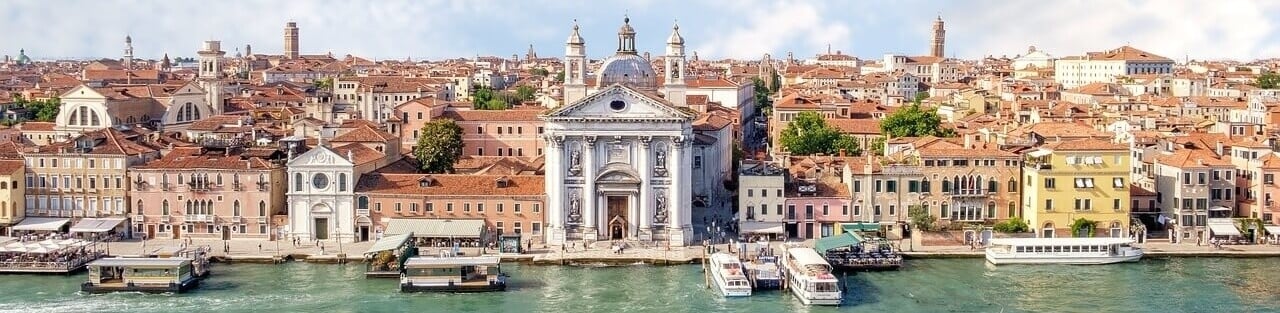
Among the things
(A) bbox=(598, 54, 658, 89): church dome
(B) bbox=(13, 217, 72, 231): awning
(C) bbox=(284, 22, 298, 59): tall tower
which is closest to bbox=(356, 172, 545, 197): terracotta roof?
(A) bbox=(598, 54, 658, 89): church dome

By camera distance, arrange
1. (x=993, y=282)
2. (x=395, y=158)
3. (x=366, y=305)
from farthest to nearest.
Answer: (x=395, y=158) → (x=993, y=282) → (x=366, y=305)

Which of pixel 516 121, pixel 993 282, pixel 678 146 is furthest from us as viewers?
pixel 516 121

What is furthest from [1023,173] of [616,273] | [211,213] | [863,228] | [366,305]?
[211,213]

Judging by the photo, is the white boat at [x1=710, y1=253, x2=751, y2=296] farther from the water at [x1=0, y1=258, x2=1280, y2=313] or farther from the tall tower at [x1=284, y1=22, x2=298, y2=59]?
the tall tower at [x1=284, y1=22, x2=298, y2=59]

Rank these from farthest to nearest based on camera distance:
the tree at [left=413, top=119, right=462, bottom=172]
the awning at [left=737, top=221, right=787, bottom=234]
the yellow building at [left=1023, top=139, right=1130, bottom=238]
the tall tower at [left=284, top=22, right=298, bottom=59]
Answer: the tall tower at [left=284, top=22, right=298, bottom=59] → the tree at [left=413, top=119, right=462, bottom=172] → the awning at [left=737, top=221, right=787, bottom=234] → the yellow building at [left=1023, top=139, right=1130, bottom=238]

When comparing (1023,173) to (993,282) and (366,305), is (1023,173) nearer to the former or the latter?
(993,282)

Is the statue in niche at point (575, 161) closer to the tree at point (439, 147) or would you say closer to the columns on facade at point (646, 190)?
the columns on facade at point (646, 190)
